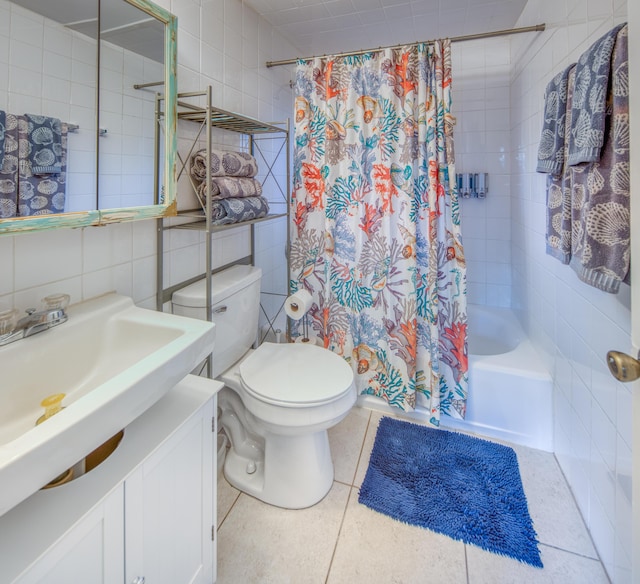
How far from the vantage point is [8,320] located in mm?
870

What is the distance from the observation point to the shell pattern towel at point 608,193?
921mm

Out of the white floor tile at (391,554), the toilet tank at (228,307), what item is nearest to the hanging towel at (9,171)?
the toilet tank at (228,307)

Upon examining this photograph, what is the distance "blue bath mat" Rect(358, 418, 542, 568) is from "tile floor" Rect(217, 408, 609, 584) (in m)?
0.04

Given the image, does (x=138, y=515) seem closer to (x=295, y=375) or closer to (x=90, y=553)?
(x=90, y=553)

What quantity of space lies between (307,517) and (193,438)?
726 millimetres

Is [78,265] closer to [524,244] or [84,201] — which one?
[84,201]

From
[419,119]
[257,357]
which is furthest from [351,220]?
[257,357]

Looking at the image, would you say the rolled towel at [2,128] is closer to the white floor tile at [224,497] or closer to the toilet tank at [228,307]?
the toilet tank at [228,307]

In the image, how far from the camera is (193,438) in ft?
3.23

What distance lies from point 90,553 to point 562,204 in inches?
64.1

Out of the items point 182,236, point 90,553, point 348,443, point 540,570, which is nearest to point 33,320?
point 90,553

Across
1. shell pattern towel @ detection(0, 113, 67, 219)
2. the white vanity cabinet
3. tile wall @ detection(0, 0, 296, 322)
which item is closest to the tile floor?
the white vanity cabinet

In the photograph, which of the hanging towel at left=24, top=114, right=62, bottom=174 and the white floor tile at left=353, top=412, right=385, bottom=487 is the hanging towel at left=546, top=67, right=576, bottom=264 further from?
the hanging towel at left=24, top=114, right=62, bottom=174

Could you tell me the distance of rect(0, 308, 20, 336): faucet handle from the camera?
86 cm
